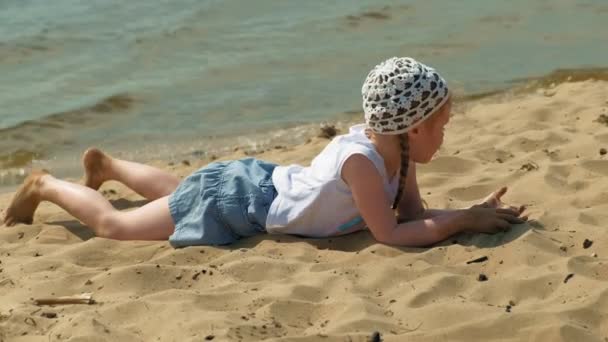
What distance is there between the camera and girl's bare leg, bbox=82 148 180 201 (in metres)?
5.68

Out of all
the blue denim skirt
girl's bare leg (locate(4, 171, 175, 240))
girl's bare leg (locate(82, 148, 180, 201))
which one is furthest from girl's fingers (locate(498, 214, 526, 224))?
girl's bare leg (locate(82, 148, 180, 201))

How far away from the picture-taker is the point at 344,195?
4.71 m

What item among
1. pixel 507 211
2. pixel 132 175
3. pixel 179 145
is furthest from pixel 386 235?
pixel 179 145

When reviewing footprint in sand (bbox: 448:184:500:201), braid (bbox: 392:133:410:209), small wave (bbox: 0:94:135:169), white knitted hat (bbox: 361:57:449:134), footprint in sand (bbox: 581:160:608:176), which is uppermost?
white knitted hat (bbox: 361:57:449:134)

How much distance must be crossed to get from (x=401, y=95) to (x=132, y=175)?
1.94 meters

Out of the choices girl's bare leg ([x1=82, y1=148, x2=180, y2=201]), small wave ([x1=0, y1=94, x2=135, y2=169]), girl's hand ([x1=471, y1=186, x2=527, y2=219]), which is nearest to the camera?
girl's hand ([x1=471, y1=186, x2=527, y2=219])

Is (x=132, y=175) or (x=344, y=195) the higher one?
(x=344, y=195)

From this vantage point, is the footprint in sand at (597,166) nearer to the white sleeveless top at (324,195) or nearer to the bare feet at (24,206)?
the white sleeveless top at (324,195)

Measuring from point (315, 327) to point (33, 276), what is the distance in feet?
4.92

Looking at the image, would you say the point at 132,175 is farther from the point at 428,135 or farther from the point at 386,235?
the point at 428,135

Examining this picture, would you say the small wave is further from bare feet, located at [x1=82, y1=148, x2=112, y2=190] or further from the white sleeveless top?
the white sleeveless top

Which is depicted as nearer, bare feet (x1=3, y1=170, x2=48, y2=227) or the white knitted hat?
the white knitted hat

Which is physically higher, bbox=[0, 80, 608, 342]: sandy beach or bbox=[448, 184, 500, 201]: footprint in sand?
bbox=[0, 80, 608, 342]: sandy beach

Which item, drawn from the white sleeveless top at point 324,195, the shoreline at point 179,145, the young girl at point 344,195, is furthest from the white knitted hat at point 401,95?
the shoreline at point 179,145
